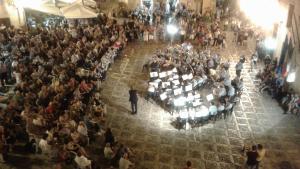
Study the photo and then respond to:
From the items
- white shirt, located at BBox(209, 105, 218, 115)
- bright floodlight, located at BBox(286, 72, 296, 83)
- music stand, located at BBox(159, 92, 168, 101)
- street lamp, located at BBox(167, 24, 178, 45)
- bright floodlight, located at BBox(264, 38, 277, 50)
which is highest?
street lamp, located at BBox(167, 24, 178, 45)

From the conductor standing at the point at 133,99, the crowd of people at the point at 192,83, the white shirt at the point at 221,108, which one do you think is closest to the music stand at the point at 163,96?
the crowd of people at the point at 192,83

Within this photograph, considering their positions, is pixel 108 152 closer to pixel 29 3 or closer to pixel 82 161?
pixel 82 161

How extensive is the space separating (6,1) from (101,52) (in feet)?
30.3

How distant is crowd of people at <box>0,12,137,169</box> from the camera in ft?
50.6

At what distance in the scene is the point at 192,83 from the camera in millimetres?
20891

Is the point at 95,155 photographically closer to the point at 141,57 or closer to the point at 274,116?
the point at 274,116

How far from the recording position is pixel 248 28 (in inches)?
1172

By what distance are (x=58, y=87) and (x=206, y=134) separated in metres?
7.19

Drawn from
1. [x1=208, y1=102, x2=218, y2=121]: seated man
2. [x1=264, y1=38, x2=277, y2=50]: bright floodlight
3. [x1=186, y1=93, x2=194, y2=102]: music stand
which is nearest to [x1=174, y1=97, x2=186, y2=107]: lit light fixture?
[x1=186, y1=93, x2=194, y2=102]: music stand

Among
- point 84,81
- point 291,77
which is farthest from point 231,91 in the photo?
point 84,81

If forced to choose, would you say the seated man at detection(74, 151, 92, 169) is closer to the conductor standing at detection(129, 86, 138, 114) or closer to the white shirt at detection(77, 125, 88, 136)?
the white shirt at detection(77, 125, 88, 136)

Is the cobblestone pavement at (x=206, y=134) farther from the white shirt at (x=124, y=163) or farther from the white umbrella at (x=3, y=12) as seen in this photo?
the white umbrella at (x=3, y=12)

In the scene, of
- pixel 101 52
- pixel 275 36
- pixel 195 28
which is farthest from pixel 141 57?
pixel 275 36

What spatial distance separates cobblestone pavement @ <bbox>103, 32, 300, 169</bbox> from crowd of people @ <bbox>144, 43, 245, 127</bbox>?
23.7 inches
